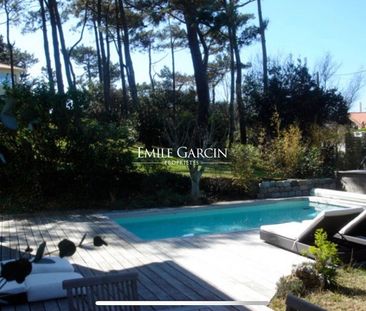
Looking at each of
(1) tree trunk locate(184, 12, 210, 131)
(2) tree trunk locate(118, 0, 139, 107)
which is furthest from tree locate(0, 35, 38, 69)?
(1) tree trunk locate(184, 12, 210, 131)

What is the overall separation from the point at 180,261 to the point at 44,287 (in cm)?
202

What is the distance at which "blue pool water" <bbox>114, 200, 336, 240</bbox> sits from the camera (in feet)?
30.2

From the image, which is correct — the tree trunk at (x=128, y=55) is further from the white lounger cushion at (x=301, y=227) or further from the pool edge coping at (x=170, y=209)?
the white lounger cushion at (x=301, y=227)

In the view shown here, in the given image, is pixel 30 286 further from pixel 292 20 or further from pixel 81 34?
pixel 81 34

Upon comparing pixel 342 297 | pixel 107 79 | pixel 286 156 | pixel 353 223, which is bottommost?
pixel 342 297

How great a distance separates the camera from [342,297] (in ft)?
13.6

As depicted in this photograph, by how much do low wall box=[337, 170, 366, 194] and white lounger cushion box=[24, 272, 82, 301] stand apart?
989cm

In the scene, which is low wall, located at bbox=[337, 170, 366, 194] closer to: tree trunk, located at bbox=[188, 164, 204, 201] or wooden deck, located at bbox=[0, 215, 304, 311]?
tree trunk, located at bbox=[188, 164, 204, 201]

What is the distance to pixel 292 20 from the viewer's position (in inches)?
810

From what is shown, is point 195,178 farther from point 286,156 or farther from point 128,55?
point 128,55

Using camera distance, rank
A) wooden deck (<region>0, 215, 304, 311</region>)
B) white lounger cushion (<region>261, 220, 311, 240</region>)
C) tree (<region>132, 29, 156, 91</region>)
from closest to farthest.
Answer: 1. wooden deck (<region>0, 215, 304, 311</region>)
2. white lounger cushion (<region>261, 220, 311, 240</region>)
3. tree (<region>132, 29, 156, 91</region>)

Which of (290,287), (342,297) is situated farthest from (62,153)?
(342,297)

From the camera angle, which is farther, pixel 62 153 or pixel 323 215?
pixel 62 153

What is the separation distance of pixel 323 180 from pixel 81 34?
690 inches
